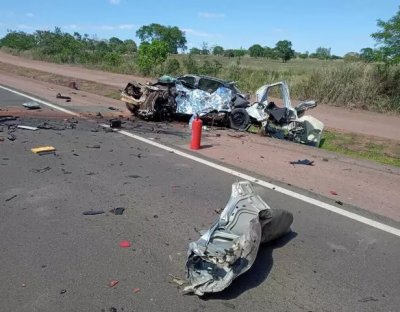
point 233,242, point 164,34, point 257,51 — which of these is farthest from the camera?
point 257,51

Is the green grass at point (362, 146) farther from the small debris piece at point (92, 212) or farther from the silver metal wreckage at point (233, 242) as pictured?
the small debris piece at point (92, 212)

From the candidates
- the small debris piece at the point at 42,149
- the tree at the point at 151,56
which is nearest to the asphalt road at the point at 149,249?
the small debris piece at the point at 42,149

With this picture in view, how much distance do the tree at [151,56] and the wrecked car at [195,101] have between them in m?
19.6

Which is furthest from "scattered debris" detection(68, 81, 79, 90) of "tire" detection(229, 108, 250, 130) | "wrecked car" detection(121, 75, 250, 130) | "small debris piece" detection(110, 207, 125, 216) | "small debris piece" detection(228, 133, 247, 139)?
"small debris piece" detection(110, 207, 125, 216)

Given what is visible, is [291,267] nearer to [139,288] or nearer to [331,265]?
[331,265]

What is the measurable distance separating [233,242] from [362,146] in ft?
34.0

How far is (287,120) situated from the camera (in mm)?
13016

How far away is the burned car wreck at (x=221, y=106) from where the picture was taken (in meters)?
13.0

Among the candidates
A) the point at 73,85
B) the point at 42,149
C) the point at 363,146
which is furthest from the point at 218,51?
the point at 42,149

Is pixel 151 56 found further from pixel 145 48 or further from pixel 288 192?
pixel 288 192

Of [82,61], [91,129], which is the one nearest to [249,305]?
[91,129]

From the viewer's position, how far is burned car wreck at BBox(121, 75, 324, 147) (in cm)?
1301

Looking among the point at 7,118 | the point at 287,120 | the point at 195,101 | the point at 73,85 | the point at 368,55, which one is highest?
the point at 368,55

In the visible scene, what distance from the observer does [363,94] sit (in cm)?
2105
